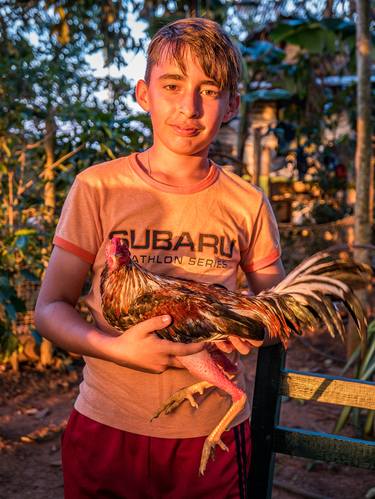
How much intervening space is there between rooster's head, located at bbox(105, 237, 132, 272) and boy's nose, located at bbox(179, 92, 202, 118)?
39 centimetres

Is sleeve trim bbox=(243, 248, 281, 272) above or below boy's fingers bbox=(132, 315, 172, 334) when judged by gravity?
above

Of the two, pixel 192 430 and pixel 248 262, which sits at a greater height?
pixel 248 262

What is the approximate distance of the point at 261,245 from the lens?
1712mm

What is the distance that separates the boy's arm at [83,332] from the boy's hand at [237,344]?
105mm

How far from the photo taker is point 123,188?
1.60 metres

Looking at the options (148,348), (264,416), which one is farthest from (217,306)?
(264,416)

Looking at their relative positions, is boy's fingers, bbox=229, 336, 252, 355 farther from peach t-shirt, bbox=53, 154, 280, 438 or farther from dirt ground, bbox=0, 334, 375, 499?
dirt ground, bbox=0, 334, 375, 499

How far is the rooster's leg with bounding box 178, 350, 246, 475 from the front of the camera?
1368mm

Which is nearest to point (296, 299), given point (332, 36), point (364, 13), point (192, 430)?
point (192, 430)

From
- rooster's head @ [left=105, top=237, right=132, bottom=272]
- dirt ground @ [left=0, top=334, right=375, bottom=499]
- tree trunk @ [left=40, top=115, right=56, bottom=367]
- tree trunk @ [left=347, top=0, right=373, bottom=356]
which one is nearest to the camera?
rooster's head @ [left=105, top=237, right=132, bottom=272]

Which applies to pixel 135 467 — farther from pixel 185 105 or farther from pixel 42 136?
pixel 42 136

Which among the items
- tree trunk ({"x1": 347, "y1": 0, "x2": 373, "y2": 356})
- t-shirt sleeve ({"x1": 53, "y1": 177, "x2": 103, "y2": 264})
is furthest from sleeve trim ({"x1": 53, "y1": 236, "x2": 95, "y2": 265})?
tree trunk ({"x1": 347, "y1": 0, "x2": 373, "y2": 356})

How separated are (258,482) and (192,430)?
16.1 inches

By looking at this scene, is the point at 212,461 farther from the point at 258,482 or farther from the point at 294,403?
the point at 294,403
